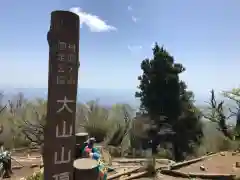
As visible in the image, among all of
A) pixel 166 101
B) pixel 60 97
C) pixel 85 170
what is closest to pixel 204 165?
pixel 166 101

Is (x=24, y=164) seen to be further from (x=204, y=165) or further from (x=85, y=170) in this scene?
(x=85, y=170)

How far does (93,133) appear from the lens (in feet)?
49.5

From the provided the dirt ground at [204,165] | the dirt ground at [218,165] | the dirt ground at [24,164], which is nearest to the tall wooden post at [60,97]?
the dirt ground at [204,165]

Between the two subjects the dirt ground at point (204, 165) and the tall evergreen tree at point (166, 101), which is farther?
the tall evergreen tree at point (166, 101)

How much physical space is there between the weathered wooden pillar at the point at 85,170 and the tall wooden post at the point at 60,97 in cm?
Result: 58

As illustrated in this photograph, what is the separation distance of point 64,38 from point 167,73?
13.2 meters

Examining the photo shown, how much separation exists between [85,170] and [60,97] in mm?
1375

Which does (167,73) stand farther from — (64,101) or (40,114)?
(64,101)

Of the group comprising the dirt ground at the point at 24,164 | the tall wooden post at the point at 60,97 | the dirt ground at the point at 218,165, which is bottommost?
the dirt ground at the point at 24,164

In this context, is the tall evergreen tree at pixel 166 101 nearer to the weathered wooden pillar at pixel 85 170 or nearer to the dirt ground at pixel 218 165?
the dirt ground at pixel 218 165

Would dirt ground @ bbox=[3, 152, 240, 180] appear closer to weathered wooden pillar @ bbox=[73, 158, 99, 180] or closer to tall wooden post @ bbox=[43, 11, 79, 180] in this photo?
weathered wooden pillar @ bbox=[73, 158, 99, 180]

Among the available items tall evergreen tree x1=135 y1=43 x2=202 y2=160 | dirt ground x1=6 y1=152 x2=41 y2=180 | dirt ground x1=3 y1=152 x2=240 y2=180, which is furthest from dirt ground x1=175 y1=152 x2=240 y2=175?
dirt ground x1=6 y1=152 x2=41 y2=180

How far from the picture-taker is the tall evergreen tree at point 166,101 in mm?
15742

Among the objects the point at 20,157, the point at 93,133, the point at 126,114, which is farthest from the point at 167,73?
the point at 20,157
